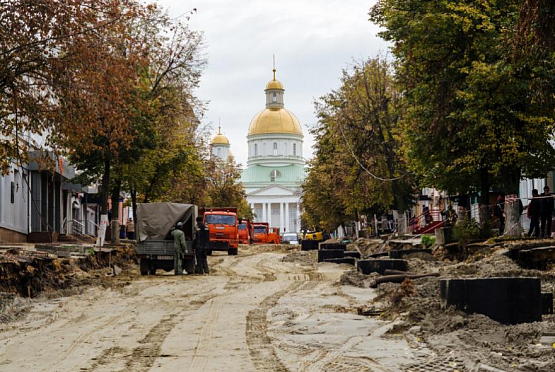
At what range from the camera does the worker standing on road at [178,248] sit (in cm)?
2781

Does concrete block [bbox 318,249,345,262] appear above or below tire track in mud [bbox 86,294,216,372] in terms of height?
above

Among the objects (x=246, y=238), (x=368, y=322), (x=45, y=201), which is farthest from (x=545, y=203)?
(x=246, y=238)

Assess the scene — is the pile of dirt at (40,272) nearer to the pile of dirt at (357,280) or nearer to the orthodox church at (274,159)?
the pile of dirt at (357,280)

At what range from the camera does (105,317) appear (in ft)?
48.5

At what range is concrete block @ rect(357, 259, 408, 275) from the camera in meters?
22.5

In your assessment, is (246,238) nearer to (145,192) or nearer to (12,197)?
(145,192)

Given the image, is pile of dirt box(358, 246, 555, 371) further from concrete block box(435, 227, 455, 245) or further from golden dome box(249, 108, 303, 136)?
golden dome box(249, 108, 303, 136)

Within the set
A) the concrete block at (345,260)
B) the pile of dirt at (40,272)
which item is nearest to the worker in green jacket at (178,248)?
the pile of dirt at (40,272)

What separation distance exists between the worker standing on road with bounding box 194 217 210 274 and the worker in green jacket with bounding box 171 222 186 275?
0.60 meters

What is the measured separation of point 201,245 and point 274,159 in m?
152

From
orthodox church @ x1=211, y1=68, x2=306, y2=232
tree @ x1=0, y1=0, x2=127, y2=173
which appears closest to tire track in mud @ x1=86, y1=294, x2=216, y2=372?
tree @ x1=0, y1=0, x2=127, y2=173

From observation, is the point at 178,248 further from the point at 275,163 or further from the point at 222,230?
the point at 275,163

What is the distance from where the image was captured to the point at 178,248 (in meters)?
28.1

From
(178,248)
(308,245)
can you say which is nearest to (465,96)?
(178,248)
